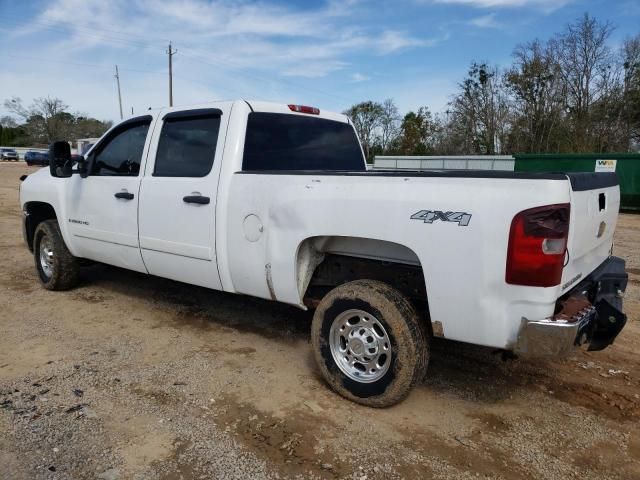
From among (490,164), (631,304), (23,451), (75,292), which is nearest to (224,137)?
(23,451)

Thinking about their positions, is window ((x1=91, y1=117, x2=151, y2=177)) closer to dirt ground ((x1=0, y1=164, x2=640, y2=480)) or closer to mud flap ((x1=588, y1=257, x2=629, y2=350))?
dirt ground ((x1=0, y1=164, x2=640, y2=480))

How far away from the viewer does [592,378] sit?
3.78m

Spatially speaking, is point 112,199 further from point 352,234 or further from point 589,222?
point 589,222

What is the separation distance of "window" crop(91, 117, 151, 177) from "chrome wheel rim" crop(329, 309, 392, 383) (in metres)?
2.54

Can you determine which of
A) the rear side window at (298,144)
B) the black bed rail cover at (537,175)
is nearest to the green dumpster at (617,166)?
the rear side window at (298,144)

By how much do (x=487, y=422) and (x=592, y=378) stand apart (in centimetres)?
113

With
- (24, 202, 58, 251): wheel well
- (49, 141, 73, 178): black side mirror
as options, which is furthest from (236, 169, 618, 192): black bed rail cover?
(24, 202, 58, 251): wheel well

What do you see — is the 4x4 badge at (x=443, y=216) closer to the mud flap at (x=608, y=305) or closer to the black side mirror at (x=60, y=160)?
the mud flap at (x=608, y=305)

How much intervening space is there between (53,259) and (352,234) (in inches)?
163

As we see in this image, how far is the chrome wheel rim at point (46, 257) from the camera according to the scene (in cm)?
589

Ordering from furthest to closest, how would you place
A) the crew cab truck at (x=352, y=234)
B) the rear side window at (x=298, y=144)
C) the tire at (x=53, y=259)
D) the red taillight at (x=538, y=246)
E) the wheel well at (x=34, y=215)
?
the wheel well at (x=34, y=215) → the tire at (x=53, y=259) → the rear side window at (x=298, y=144) → the crew cab truck at (x=352, y=234) → the red taillight at (x=538, y=246)

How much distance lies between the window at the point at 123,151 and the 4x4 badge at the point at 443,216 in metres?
2.92

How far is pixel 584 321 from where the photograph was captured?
9.48 feet

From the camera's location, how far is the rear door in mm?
4012
